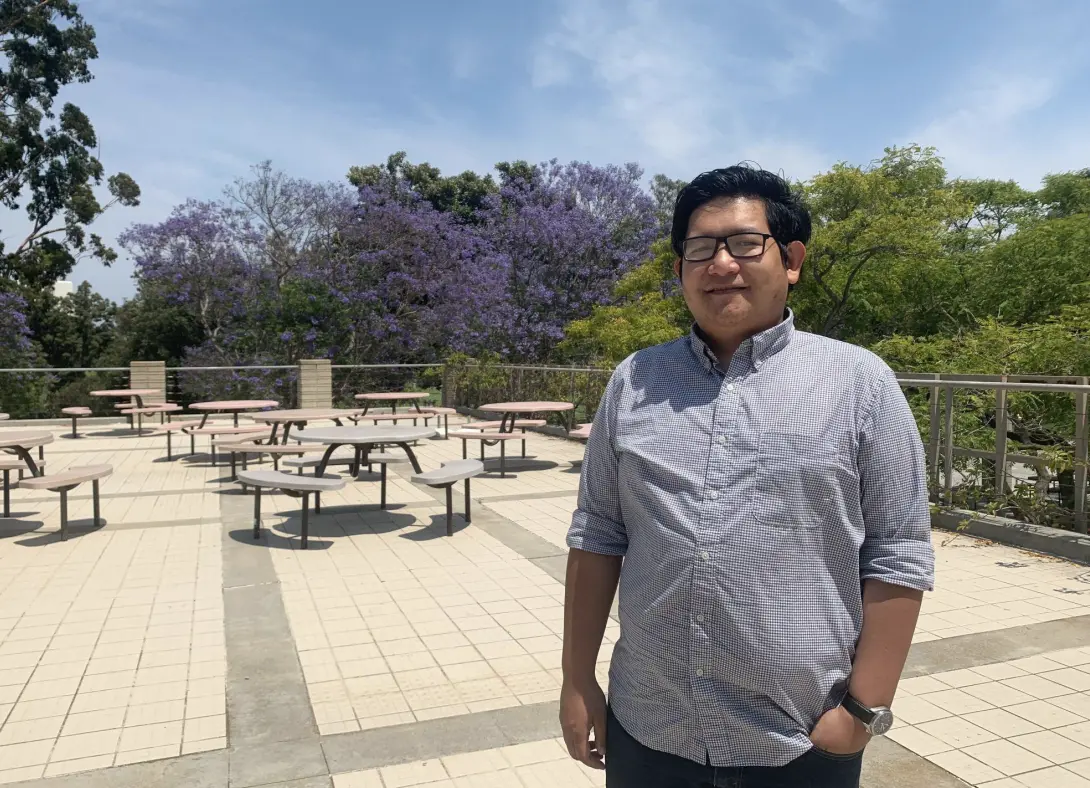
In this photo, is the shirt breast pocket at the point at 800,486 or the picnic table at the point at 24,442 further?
the picnic table at the point at 24,442

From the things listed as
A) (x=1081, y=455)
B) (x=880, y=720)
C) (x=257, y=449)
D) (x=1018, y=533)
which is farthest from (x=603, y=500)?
(x=257, y=449)

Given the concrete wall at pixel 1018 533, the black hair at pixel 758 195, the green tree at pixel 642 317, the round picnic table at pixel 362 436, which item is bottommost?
the concrete wall at pixel 1018 533

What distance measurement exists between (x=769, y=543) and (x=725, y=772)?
1.23ft

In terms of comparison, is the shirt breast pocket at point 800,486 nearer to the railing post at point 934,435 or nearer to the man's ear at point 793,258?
the man's ear at point 793,258

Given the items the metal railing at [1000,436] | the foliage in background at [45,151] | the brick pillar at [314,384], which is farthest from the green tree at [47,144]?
the metal railing at [1000,436]

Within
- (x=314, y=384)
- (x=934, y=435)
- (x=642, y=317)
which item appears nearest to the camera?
(x=934, y=435)

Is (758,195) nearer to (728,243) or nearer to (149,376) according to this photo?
(728,243)

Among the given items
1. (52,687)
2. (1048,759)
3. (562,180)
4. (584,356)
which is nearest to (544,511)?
(52,687)

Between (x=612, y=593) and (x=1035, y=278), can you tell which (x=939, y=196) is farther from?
(x=612, y=593)

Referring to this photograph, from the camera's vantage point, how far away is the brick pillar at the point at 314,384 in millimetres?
18344

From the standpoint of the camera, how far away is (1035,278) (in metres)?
11.6

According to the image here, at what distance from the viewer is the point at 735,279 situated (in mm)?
1492

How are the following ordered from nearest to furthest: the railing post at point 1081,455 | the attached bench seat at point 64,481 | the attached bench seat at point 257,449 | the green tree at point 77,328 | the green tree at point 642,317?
1. the railing post at point 1081,455
2. the attached bench seat at point 64,481
3. the attached bench seat at point 257,449
4. the green tree at point 642,317
5. the green tree at point 77,328

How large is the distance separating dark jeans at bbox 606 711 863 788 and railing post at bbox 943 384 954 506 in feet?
20.7
